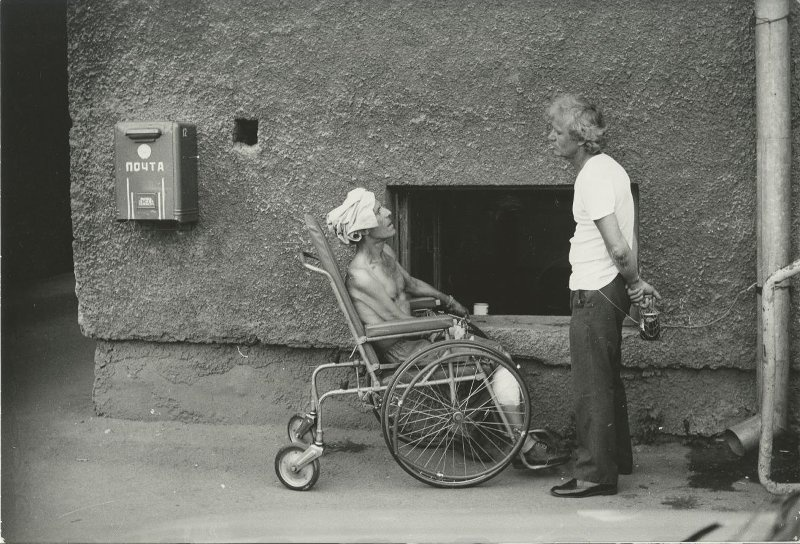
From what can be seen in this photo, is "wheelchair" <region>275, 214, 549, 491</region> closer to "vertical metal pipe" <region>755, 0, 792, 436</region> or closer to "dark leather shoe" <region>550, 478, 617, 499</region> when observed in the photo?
"dark leather shoe" <region>550, 478, 617, 499</region>

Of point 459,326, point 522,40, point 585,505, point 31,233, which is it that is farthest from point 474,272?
point 31,233

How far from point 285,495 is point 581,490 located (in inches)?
51.4

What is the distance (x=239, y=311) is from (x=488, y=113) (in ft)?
5.56

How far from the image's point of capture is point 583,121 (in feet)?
13.1

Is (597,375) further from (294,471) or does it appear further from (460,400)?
(294,471)

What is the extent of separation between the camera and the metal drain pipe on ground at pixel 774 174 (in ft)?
13.8

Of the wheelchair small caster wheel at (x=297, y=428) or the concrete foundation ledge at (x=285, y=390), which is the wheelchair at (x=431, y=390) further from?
the concrete foundation ledge at (x=285, y=390)

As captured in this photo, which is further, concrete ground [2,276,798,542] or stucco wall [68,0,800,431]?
stucco wall [68,0,800,431]

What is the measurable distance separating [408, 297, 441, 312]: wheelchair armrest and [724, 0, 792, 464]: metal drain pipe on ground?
1499 mm

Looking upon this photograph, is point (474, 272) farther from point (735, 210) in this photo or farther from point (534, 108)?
point (735, 210)

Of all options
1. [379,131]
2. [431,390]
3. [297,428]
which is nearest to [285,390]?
[297,428]

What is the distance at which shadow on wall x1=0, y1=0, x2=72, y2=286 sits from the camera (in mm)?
9227

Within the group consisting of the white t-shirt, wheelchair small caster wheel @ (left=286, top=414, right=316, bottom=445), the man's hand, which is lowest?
wheelchair small caster wheel @ (left=286, top=414, right=316, bottom=445)

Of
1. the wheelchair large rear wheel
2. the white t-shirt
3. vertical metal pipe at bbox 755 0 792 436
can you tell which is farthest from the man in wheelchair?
vertical metal pipe at bbox 755 0 792 436
